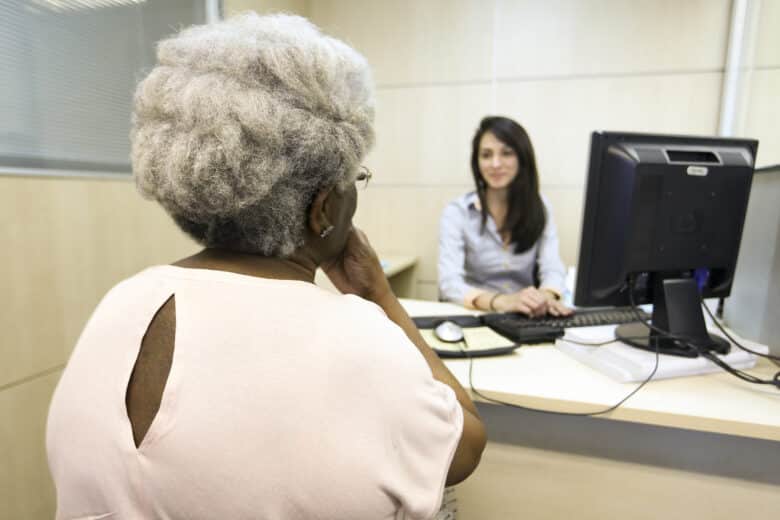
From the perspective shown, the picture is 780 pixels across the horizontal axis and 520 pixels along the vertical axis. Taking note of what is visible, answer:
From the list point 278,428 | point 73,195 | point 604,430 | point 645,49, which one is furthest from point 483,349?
point 645,49

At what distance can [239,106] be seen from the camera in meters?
0.53

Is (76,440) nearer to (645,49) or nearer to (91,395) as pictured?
(91,395)

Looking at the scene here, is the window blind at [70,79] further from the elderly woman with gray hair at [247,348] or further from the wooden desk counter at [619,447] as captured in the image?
the wooden desk counter at [619,447]

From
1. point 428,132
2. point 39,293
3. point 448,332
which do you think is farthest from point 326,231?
point 428,132

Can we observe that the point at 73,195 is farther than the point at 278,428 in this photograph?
Yes

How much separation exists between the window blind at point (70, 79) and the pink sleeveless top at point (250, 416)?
2.53ft

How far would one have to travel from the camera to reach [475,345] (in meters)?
1.14

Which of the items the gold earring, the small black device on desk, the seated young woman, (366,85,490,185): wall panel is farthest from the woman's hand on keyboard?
(366,85,490,185): wall panel

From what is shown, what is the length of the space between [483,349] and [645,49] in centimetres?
215

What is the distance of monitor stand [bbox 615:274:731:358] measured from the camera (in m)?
1.07

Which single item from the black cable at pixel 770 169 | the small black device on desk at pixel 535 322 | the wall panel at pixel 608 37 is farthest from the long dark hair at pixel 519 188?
the black cable at pixel 770 169

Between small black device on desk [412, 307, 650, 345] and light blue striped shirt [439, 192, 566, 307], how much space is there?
858mm

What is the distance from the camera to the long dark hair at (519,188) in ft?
7.07

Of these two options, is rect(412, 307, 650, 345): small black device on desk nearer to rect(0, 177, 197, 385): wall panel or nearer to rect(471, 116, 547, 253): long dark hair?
rect(471, 116, 547, 253): long dark hair
